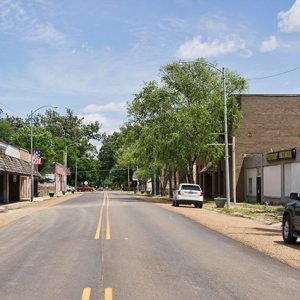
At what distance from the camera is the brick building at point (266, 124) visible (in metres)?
50.6

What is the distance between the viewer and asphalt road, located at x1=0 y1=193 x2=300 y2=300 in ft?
27.7

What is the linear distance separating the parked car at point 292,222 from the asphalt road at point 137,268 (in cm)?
146

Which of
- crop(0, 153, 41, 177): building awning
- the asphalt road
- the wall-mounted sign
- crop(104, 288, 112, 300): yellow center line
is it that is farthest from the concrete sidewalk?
the wall-mounted sign

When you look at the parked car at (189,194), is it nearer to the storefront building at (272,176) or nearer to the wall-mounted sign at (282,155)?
the storefront building at (272,176)

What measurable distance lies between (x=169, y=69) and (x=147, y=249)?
127 ft

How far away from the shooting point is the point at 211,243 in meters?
15.4

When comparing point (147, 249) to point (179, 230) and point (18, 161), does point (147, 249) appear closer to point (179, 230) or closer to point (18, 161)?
point (179, 230)

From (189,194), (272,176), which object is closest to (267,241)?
(189,194)

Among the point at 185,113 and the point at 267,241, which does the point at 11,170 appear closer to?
the point at 185,113

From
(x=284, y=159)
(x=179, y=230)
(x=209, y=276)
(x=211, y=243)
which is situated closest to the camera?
(x=209, y=276)

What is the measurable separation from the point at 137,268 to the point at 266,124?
41652 mm

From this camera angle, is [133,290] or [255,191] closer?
[133,290]

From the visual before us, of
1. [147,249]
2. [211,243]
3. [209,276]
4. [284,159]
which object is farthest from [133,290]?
[284,159]

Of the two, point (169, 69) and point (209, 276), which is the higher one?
point (169, 69)
